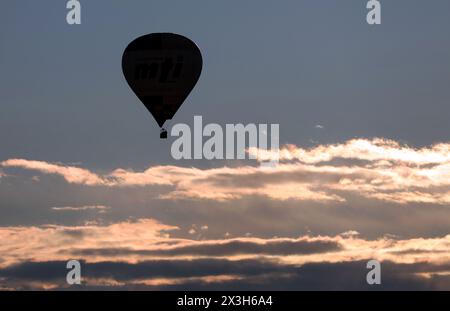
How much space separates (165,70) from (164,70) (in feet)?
0.35

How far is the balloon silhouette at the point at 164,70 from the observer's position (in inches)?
3137

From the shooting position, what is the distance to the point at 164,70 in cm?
7988

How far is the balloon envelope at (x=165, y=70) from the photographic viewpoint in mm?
79688

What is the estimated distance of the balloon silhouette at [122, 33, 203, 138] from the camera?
3137 inches

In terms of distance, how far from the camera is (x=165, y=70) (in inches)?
3142

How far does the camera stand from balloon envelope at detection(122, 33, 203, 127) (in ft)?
261
